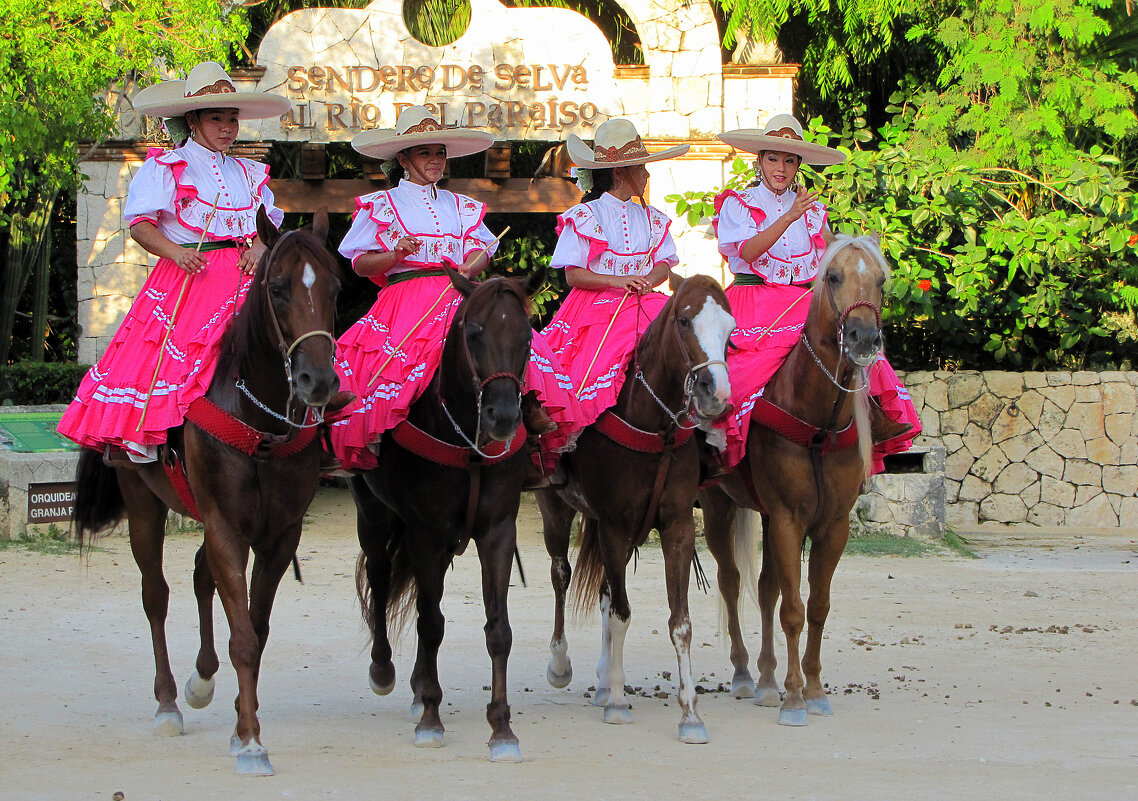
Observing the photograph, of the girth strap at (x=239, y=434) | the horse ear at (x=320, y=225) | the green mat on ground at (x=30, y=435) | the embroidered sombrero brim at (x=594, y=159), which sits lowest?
the green mat on ground at (x=30, y=435)

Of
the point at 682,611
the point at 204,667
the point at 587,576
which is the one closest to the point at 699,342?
the point at 682,611

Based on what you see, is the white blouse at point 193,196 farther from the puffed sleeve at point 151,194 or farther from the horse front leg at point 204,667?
the horse front leg at point 204,667

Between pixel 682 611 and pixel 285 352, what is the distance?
2218 millimetres

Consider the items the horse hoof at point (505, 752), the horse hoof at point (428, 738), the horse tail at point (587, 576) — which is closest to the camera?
the horse hoof at point (505, 752)

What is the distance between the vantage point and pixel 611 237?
267 inches

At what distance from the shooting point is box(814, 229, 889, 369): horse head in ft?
19.4

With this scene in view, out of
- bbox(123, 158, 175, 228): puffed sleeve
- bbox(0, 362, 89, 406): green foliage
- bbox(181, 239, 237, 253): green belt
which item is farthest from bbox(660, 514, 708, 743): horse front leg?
bbox(0, 362, 89, 406): green foliage

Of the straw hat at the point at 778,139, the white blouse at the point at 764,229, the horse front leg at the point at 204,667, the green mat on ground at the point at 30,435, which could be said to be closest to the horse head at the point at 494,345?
the horse front leg at the point at 204,667

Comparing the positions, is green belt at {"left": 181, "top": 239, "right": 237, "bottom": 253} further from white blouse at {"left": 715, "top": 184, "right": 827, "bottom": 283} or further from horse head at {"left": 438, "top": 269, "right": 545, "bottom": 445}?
white blouse at {"left": 715, "top": 184, "right": 827, "bottom": 283}

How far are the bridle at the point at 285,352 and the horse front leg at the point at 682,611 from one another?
5.85 ft

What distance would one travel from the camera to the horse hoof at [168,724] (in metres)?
5.71

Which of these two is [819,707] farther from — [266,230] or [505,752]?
[266,230]

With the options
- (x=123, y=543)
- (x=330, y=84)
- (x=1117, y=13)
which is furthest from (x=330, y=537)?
(x=1117, y=13)

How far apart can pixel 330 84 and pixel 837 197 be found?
4.94 m
